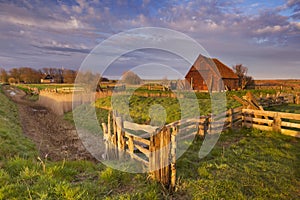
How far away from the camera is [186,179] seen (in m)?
4.93

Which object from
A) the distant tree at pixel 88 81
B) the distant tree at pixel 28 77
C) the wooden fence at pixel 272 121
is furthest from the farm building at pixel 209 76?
the distant tree at pixel 28 77

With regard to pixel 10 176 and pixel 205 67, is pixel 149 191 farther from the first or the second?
pixel 205 67

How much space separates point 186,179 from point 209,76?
28677 millimetres

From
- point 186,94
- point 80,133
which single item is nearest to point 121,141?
point 80,133

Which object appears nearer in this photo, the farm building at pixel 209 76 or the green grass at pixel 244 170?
the green grass at pixel 244 170

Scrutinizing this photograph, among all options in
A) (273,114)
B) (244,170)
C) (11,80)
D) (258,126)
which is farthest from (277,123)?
(11,80)

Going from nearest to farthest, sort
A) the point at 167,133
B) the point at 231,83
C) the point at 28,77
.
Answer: the point at 167,133 < the point at 231,83 < the point at 28,77

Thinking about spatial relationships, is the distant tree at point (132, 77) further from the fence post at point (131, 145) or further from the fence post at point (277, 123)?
the fence post at point (277, 123)

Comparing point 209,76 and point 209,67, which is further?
point 209,67

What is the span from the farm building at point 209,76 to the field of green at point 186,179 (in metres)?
25.2

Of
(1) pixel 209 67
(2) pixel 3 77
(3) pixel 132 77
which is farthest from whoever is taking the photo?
(2) pixel 3 77

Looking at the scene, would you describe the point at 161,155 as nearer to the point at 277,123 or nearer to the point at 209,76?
the point at 277,123

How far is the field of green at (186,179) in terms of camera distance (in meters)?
4.26

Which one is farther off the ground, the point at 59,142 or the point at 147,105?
the point at 147,105
